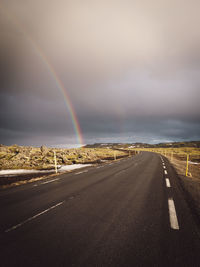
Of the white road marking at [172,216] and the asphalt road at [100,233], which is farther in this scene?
the white road marking at [172,216]

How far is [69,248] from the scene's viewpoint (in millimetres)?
2850

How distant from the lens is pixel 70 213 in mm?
4445

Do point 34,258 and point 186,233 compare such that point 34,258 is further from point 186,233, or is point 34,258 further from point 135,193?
point 135,193

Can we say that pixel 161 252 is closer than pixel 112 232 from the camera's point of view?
Yes

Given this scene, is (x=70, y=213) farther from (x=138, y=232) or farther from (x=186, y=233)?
(x=186, y=233)

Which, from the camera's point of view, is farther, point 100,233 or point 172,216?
point 172,216

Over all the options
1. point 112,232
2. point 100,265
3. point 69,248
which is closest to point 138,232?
point 112,232

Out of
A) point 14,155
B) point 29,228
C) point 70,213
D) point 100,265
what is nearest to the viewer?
point 100,265

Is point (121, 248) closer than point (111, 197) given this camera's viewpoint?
Yes

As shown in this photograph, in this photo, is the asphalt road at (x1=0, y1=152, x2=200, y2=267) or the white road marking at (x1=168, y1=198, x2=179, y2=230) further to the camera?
the white road marking at (x1=168, y1=198, x2=179, y2=230)

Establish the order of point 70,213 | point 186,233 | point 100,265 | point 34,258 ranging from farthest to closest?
1. point 70,213
2. point 186,233
3. point 34,258
4. point 100,265

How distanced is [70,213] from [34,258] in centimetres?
187

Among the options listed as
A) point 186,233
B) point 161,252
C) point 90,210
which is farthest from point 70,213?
point 186,233

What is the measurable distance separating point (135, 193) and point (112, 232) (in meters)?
3.36
